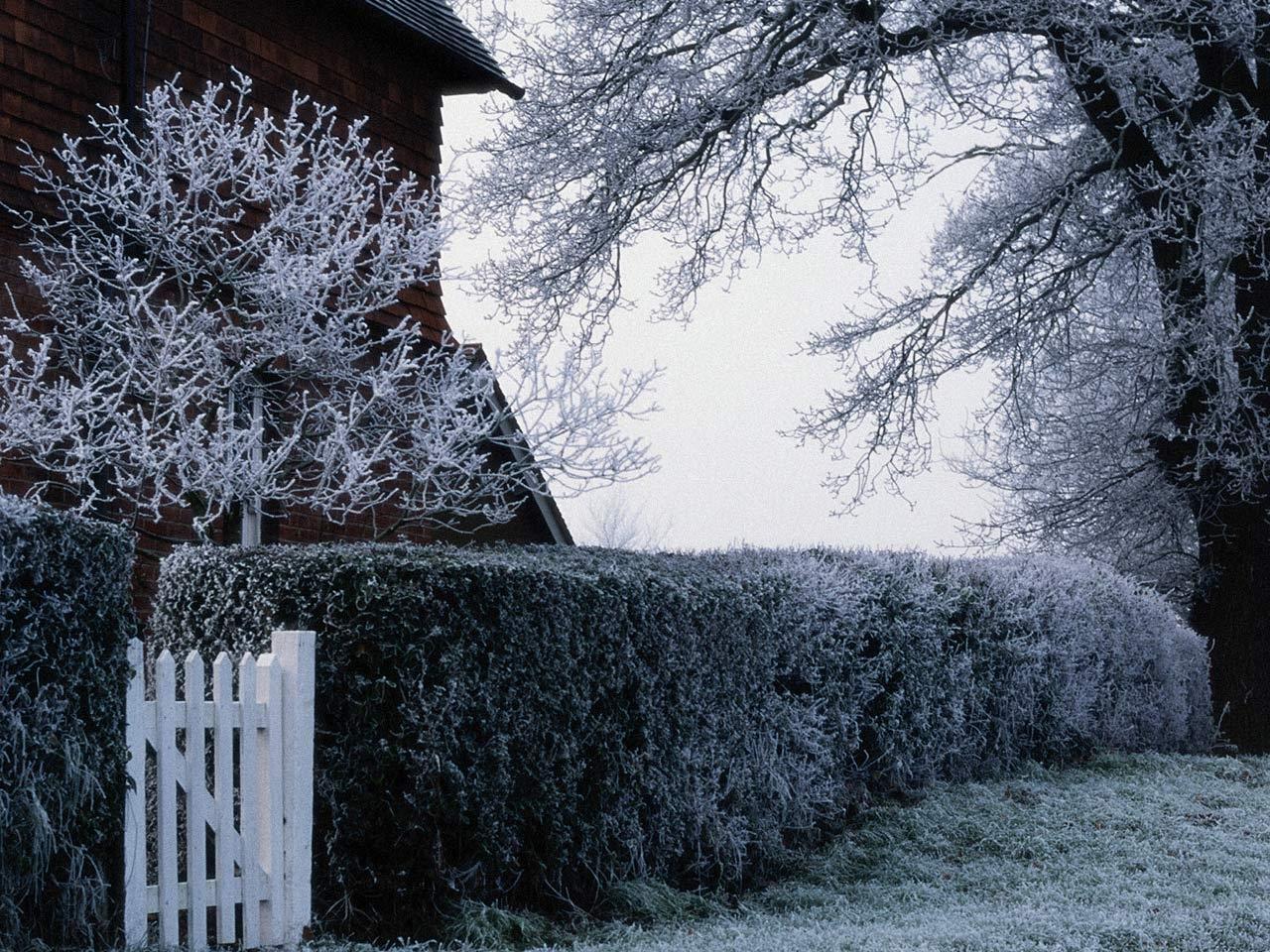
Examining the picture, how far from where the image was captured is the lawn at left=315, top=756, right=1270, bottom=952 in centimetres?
619

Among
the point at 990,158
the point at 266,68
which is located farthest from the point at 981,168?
the point at 266,68

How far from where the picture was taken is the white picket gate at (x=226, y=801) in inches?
213

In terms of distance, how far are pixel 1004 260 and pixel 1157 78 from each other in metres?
2.35

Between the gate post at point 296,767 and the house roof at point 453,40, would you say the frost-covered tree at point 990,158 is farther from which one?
the gate post at point 296,767

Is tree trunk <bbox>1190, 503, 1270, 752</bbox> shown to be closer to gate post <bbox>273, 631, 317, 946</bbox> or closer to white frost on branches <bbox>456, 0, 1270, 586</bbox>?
white frost on branches <bbox>456, 0, 1270, 586</bbox>

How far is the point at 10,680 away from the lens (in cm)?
479

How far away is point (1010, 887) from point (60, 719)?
17.0 feet

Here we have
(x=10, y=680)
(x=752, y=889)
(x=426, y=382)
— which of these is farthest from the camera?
(x=426, y=382)

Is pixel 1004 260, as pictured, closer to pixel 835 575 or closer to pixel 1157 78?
pixel 1157 78

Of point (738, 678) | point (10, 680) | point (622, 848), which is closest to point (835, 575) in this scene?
point (738, 678)

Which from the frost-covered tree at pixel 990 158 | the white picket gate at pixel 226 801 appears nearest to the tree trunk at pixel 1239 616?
the frost-covered tree at pixel 990 158

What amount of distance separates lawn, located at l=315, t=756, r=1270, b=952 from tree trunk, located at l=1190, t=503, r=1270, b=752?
429 cm

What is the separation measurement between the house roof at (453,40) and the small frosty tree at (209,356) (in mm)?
→ 3509

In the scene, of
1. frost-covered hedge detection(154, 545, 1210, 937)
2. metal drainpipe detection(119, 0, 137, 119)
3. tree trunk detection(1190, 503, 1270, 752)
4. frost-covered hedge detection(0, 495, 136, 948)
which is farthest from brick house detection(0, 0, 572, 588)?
tree trunk detection(1190, 503, 1270, 752)
